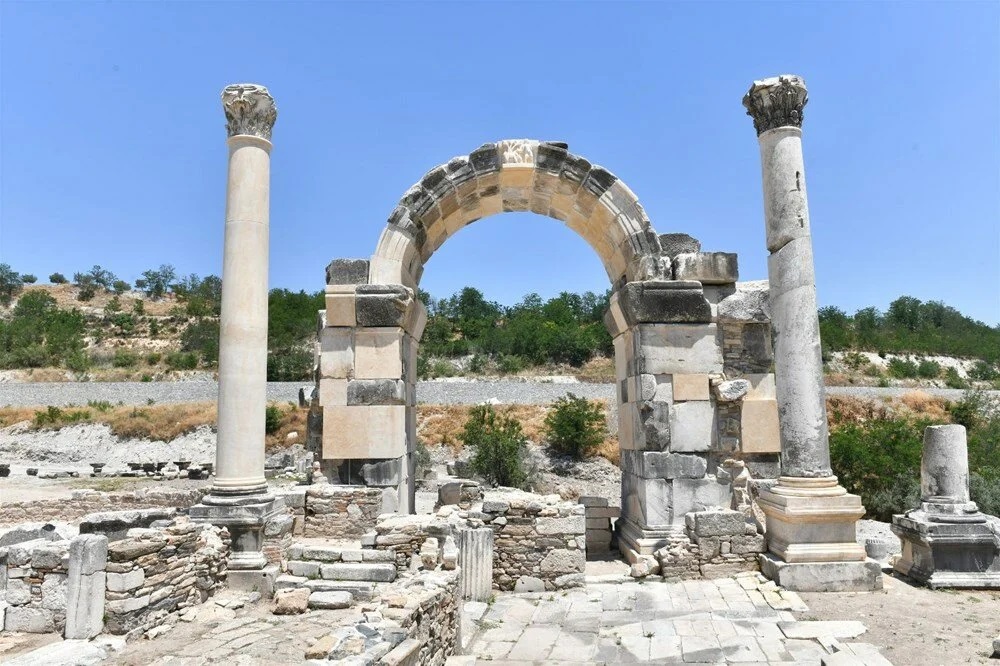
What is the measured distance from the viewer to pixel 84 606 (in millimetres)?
5652

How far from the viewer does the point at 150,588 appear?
6031 millimetres

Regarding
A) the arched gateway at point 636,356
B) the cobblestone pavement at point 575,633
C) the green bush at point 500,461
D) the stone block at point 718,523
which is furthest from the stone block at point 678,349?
the green bush at point 500,461

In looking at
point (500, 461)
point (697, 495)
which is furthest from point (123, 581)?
point (500, 461)

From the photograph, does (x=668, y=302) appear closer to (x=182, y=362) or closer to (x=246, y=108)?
(x=246, y=108)

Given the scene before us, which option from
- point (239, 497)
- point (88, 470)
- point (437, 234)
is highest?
point (437, 234)

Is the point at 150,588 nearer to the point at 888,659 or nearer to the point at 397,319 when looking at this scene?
the point at 397,319

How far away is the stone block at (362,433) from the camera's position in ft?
27.8

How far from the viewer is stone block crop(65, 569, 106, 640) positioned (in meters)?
Answer: 5.63

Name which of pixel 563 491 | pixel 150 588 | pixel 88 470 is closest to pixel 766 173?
pixel 150 588

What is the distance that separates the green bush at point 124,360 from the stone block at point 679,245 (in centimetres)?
5102

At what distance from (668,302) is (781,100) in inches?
116

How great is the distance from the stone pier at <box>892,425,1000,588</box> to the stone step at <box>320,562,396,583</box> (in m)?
6.09

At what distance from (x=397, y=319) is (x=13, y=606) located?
5.00 m

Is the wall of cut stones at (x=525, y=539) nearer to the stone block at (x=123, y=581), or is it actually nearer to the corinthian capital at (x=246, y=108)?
the stone block at (x=123, y=581)
